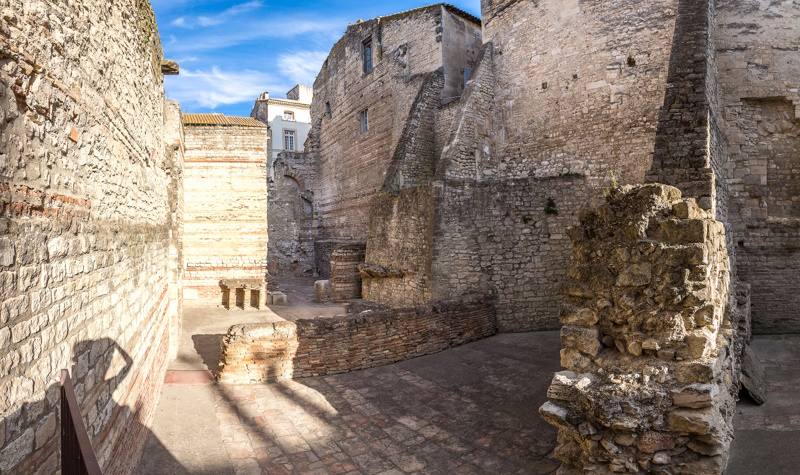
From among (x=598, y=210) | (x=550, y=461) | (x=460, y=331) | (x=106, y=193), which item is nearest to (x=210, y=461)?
(x=106, y=193)

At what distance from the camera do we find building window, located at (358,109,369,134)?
18047 millimetres

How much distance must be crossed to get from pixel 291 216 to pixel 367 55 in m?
8.49

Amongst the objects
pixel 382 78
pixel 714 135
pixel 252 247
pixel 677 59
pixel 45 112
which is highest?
pixel 382 78

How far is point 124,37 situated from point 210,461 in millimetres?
3889

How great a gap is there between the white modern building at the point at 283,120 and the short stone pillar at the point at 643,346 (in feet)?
96.5

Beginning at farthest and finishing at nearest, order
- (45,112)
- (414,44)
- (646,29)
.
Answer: (414,44) → (646,29) → (45,112)

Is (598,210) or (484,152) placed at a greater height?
(484,152)

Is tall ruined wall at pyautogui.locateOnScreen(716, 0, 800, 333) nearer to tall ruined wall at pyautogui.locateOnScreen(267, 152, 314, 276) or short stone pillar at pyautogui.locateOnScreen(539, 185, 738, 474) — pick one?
short stone pillar at pyautogui.locateOnScreen(539, 185, 738, 474)

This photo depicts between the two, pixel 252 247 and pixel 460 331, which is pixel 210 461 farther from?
pixel 252 247

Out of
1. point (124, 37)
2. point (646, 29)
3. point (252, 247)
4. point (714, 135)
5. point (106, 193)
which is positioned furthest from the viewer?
point (252, 247)

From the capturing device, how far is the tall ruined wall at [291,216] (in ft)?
70.6

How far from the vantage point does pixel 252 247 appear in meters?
12.3

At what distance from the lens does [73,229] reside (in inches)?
92.8

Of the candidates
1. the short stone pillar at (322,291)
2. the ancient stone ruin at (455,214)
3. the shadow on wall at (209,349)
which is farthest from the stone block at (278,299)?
the shadow on wall at (209,349)
